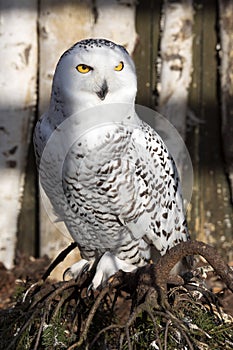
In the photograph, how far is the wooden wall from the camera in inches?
186

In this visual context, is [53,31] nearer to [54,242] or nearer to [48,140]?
[54,242]

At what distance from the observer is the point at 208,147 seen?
4.88m

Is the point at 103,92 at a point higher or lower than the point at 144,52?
lower

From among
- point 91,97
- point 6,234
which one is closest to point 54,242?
point 6,234

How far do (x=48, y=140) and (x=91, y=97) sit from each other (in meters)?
0.22

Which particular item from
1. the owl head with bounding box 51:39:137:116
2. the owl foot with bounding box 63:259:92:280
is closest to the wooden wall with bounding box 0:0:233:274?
the owl foot with bounding box 63:259:92:280

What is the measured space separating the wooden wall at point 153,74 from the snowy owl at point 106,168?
174 cm

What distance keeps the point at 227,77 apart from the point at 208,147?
45cm

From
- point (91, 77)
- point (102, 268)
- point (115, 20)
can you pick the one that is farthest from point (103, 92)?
point (115, 20)

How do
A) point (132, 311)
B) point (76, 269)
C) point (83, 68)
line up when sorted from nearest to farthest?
point (132, 311), point (83, 68), point (76, 269)

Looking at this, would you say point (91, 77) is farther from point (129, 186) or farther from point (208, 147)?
point (208, 147)

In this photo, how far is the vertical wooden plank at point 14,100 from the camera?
188 inches

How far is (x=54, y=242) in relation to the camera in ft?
16.1

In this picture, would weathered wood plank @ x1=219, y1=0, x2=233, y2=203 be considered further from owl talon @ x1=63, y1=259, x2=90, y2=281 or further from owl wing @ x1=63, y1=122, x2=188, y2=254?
owl talon @ x1=63, y1=259, x2=90, y2=281
